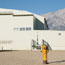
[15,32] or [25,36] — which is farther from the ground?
[15,32]

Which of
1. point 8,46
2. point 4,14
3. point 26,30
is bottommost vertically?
point 8,46

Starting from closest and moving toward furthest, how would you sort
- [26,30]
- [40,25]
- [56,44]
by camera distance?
[56,44]
[26,30]
[40,25]

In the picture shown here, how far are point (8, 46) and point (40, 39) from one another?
5.39m

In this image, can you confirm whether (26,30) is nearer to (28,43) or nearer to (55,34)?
(28,43)

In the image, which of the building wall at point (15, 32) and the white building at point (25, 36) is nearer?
the white building at point (25, 36)

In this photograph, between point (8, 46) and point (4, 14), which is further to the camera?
point (4, 14)

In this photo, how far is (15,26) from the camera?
1543 inches

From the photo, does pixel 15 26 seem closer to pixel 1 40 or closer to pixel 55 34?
pixel 1 40

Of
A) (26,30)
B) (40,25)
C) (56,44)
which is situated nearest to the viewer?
(56,44)

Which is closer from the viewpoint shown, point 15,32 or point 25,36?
point 25,36

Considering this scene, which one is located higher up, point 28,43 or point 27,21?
point 27,21

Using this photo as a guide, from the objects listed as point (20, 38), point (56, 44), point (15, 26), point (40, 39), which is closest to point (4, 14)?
point (15, 26)

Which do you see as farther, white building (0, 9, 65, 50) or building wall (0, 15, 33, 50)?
building wall (0, 15, 33, 50)

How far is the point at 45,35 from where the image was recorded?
3666cm
